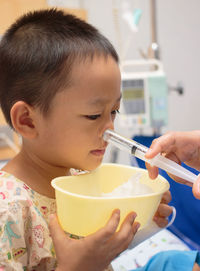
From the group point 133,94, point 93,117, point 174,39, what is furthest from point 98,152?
point 174,39

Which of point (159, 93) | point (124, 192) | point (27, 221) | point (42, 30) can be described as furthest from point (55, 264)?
point (159, 93)

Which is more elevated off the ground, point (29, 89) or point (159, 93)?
point (29, 89)

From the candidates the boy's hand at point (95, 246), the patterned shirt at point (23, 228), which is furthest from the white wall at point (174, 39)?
the boy's hand at point (95, 246)

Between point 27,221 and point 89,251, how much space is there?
0.17m

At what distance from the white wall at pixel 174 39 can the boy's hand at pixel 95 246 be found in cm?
207

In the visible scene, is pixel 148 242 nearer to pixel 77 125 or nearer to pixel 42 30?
pixel 77 125

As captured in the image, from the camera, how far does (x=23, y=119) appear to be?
2.32 ft

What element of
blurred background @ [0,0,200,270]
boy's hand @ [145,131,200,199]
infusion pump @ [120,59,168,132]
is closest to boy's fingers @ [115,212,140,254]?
boy's hand @ [145,131,200,199]

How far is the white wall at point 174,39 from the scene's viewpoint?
2.46m

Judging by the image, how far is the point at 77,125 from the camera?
0.69m

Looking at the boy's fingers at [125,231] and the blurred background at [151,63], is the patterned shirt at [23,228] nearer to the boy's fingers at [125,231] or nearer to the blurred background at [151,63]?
the boy's fingers at [125,231]

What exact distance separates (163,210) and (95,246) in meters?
0.31

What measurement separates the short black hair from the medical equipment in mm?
159

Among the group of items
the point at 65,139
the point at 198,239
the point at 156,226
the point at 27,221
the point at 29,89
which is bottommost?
the point at 198,239
